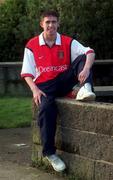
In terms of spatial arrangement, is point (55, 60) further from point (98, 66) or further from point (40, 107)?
point (98, 66)

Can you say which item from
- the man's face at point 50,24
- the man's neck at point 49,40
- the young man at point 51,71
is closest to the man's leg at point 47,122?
the young man at point 51,71

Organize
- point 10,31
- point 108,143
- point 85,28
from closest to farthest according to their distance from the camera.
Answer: point 108,143 < point 85,28 < point 10,31

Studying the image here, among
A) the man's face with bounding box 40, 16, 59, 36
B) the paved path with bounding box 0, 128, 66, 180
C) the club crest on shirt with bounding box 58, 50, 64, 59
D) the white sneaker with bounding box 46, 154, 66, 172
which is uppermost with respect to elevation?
the man's face with bounding box 40, 16, 59, 36

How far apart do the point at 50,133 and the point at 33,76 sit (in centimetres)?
64

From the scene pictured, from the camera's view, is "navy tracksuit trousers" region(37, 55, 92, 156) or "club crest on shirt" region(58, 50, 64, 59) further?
"club crest on shirt" region(58, 50, 64, 59)

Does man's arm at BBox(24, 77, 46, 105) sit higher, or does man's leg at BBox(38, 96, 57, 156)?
man's arm at BBox(24, 77, 46, 105)

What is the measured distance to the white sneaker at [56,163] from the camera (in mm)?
6195

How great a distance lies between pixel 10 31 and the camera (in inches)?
723

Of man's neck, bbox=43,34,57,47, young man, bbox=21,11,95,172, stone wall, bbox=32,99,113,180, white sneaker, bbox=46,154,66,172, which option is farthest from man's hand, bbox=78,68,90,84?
white sneaker, bbox=46,154,66,172

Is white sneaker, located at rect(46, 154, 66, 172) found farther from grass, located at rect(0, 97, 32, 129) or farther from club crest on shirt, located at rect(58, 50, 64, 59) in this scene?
grass, located at rect(0, 97, 32, 129)

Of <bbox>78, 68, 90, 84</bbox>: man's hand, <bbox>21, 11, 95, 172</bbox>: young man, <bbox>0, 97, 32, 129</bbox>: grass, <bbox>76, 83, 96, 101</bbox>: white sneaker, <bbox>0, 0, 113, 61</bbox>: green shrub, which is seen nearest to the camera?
<bbox>76, 83, 96, 101</bbox>: white sneaker

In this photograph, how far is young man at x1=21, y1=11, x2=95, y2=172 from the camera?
20.3ft

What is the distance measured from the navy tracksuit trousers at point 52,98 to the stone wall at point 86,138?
0.12 metres

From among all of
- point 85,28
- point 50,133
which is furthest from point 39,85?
point 85,28
